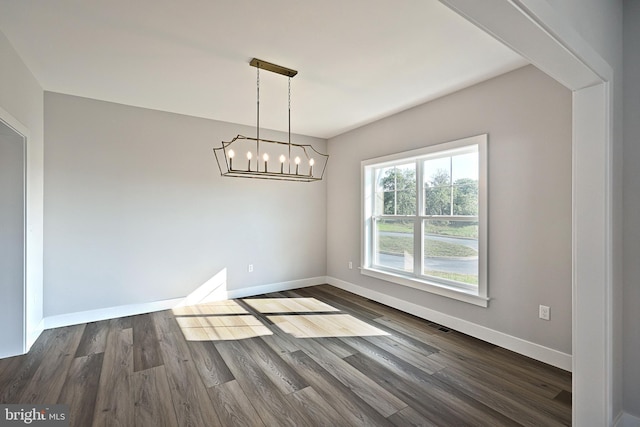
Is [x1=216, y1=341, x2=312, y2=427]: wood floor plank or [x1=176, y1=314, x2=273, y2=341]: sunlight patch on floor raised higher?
[x1=176, y1=314, x2=273, y2=341]: sunlight patch on floor

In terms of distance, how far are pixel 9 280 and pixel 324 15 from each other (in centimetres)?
369

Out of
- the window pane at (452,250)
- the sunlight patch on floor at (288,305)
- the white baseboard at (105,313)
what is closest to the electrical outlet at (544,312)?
the window pane at (452,250)

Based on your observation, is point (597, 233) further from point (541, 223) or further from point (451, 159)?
point (451, 159)

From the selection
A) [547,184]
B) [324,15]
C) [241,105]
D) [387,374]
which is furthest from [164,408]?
[547,184]

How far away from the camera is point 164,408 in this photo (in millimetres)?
2096

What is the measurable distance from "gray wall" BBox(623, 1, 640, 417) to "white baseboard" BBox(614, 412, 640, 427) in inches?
1.3

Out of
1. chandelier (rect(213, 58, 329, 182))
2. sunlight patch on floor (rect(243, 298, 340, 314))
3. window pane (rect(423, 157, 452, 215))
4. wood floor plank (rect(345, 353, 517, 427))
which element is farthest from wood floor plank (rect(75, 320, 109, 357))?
window pane (rect(423, 157, 452, 215))

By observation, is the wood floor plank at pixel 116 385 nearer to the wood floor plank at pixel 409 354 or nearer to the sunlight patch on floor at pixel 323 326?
the sunlight patch on floor at pixel 323 326

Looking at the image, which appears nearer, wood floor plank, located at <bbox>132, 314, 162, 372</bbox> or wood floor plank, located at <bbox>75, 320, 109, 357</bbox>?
wood floor plank, located at <bbox>132, 314, 162, 372</bbox>

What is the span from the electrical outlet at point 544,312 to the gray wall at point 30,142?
15.8 feet

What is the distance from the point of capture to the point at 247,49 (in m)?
2.52

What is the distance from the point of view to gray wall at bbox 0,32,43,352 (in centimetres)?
246

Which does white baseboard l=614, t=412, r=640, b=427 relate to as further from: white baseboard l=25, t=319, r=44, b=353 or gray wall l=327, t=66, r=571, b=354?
white baseboard l=25, t=319, r=44, b=353

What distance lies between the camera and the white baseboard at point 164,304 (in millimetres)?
3547
